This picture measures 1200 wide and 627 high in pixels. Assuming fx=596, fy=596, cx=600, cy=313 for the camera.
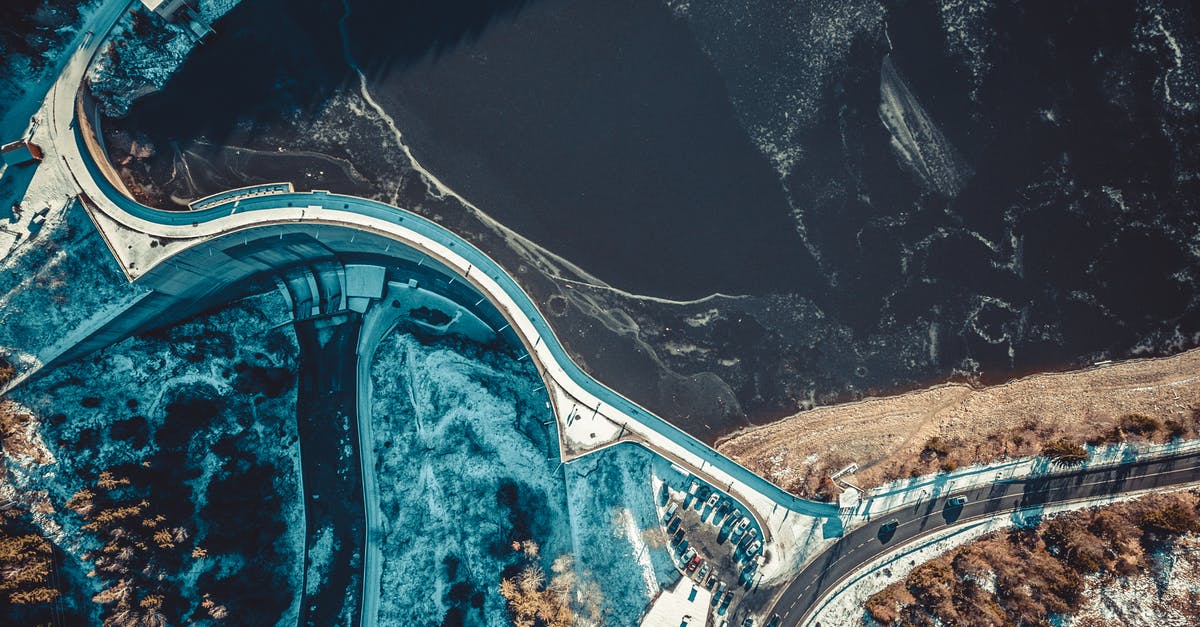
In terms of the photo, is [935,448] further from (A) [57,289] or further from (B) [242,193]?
(A) [57,289]

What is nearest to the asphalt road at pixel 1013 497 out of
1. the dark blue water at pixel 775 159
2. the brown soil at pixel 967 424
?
the brown soil at pixel 967 424

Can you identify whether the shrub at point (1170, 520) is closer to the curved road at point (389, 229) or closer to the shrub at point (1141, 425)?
the shrub at point (1141, 425)

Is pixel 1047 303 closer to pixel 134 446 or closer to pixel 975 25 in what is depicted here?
pixel 975 25

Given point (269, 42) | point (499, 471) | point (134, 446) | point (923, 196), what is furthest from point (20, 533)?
point (923, 196)

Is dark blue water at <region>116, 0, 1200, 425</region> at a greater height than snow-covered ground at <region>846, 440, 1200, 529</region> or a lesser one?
greater

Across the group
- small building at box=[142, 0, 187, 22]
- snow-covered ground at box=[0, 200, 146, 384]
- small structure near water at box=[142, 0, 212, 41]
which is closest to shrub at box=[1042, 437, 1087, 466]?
snow-covered ground at box=[0, 200, 146, 384]

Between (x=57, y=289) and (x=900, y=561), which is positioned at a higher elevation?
(x=57, y=289)

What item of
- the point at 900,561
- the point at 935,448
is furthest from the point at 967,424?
the point at 900,561

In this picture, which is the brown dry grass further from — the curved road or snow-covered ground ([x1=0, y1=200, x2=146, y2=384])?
snow-covered ground ([x1=0, y1=200, x2=146, y2=384])
